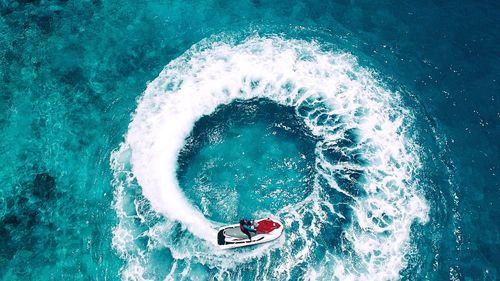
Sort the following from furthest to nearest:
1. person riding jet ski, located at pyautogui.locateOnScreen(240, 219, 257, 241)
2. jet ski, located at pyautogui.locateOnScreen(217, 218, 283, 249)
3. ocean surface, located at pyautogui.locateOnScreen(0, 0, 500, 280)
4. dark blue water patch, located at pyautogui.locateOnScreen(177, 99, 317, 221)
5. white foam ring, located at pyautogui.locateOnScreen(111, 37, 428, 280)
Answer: dark blue water patch, located at pyautogui.locateOnScreen(177, 99, 317, 221) → ocean surface, located at pyautogui.locateOnScreen(0, 0, 500, 280) → white foam ring, located at pyautogui.locateOnScreen(111, 37, 428, 280) → jet ski, located at pyautogui.locateOnScreen(217, 218, 283, 249) → person riding jet ski, located at pyautogui.locateOnScreen(240, 219, 257, 241)

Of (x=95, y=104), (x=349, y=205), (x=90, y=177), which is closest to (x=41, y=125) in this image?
(x=95, y=104)

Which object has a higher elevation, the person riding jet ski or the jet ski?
the person riding jet ski

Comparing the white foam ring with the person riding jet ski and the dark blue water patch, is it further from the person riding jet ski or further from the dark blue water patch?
the person riding jet ski

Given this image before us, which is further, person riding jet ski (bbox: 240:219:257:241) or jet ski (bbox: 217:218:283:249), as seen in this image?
jet ski (bbox: 217:218:283:249)

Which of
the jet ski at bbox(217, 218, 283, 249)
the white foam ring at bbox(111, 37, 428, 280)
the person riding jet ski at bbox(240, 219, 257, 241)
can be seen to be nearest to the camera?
the person riding jet ski at bbox(240, 219, 257, 241)

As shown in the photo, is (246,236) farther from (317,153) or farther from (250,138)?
(317,153)

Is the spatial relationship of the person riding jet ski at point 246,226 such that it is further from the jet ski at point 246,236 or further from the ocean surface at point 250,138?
the ocean surface at point 250,138

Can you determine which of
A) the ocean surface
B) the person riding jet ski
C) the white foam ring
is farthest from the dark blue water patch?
the person riding jet ski

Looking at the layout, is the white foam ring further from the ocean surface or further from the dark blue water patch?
the dark blue water patch
